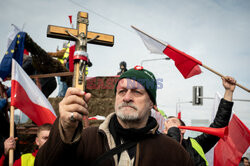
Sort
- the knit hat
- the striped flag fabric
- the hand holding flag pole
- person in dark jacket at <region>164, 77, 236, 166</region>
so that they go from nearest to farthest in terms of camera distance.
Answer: the knit hat < person in dark jacket at <region>164, 77, 236, 166</region> < the hand holding flag pole < the striped flag fabric

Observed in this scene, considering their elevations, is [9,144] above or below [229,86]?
below

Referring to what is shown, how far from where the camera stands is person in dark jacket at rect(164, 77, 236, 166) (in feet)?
9.57

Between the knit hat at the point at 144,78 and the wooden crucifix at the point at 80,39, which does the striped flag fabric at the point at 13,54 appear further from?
the knit hat at the point at 144,78

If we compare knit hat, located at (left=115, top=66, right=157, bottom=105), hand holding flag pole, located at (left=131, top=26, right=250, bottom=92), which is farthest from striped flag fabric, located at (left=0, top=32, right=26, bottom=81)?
knit hat, located at (left=115, top=66, right=157, bottom=105)

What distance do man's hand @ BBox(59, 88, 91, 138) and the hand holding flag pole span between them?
320cm

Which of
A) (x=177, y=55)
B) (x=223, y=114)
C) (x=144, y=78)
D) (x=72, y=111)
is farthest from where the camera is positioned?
(x=177, y=55)

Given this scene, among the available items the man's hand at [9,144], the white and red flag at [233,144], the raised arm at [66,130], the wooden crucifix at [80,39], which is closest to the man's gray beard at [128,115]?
the wooden crucifix at [80,39]

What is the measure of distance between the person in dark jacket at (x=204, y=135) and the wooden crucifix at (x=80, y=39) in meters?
1.65

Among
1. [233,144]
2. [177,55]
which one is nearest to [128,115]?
[233,144]

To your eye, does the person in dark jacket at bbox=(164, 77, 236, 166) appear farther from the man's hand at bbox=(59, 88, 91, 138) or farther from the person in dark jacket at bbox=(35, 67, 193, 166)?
the man's hand at bbox=(59, 88, 91, 138)

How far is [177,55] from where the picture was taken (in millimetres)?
Answer: 4297

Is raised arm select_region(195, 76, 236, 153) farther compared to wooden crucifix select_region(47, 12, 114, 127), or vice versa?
raised arm select_region(195, 76, 236, 153)

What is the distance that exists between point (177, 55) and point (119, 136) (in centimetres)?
303

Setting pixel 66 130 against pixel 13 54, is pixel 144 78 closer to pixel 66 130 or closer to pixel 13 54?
pixel 66 130
